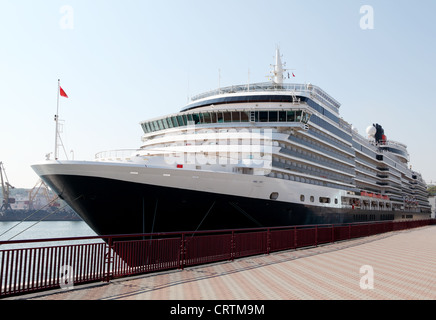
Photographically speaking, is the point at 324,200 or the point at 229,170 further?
the point at 324,200

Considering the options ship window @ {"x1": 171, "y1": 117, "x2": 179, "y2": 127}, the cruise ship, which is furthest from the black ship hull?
ship window @ {"x1": 171, "y1": 117, "x2": 179, "y2": 127}

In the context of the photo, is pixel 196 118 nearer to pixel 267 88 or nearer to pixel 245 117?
pixel 245 117

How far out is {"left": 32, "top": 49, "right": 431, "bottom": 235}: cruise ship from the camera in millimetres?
17141

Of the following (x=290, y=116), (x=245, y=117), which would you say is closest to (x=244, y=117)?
(x=245, y=117)

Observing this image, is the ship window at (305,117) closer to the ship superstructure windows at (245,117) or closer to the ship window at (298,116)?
the ship superstructure windows at (245,117)

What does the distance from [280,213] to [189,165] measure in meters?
6.96

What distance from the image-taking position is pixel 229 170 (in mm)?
20922

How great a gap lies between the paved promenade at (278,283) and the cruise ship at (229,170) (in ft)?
19.3

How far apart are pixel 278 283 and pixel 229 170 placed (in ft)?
38.8

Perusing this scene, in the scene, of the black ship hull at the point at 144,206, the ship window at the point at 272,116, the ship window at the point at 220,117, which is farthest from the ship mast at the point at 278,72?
the black ship hull at the point at 144,206

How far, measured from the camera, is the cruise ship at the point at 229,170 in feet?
56.2

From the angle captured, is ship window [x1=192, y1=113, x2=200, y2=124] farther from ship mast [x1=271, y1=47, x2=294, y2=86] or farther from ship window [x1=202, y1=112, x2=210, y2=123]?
ship mast [x1=271, y1=47, x2=294, y2=86]

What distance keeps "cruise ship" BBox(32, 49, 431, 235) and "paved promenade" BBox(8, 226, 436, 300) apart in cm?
588

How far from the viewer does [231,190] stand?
65.0 ft
